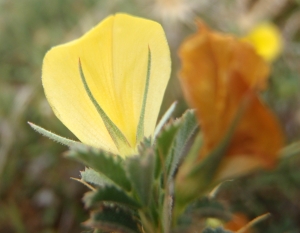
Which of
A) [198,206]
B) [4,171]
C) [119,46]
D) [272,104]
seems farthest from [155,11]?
[198,206]

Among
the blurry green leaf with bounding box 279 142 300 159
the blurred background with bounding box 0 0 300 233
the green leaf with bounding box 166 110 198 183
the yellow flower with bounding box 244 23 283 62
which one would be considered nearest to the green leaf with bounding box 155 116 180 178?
the green leaf with bounding box 166 110 198 183

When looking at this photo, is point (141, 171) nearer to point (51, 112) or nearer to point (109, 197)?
point (109, 197)

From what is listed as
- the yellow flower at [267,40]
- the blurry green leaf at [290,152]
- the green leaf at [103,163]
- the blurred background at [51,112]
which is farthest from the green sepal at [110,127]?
the yellow flower at [267,40]

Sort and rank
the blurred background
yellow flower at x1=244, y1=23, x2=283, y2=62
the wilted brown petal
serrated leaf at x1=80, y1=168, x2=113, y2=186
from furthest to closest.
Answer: yellow flower at x1=244, y1=23, x2=283, y2=62, the blurred background, serrated leaf at x1=80, y1=168, x2=113, y2=186, the wilted brown petal

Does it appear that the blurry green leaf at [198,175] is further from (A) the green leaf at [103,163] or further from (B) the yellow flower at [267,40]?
(B) the yellow flower at [267,40]

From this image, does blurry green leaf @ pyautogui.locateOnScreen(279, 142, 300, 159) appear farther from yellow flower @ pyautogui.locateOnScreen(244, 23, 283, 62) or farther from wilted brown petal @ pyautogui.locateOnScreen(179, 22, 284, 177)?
yellow flower @ pyautogui.locateOnScreen(244, 23, 283, 62)

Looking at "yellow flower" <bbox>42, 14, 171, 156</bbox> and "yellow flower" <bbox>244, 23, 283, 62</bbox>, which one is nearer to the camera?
"yellow flower" <bbox>42, 14, 171, 156</bbox>
